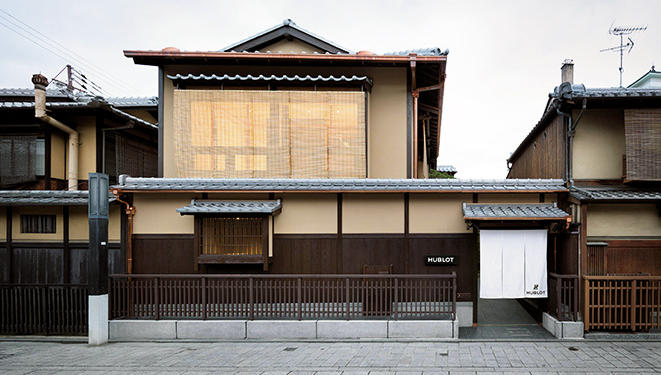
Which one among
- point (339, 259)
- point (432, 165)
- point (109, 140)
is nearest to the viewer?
point (339, 259)

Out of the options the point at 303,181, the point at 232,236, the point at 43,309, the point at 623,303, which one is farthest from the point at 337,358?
the point at 43,309

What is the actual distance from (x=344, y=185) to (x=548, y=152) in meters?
8.12

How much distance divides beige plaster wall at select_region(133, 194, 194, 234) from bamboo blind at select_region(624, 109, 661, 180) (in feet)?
45.7

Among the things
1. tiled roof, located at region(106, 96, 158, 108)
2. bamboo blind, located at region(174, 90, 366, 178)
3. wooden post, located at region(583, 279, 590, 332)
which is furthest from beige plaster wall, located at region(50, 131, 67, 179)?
wooden post, located at region(583, 279, 590, 332)

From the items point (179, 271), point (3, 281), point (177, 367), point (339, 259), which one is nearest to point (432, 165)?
point (339, 259)

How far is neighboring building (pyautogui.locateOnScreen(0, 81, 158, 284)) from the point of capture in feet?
35.3

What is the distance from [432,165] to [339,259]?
22.7 metres

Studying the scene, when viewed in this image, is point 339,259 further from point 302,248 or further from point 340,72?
point 340,72

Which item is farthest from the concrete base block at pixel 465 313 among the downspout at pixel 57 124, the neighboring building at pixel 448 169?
the neighboring building at pixel 448 169

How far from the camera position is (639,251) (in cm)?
988

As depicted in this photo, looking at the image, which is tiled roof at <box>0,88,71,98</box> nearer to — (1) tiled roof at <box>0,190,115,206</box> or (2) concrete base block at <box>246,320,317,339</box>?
(1) tiled roof at <box>0,190,115,206</box>

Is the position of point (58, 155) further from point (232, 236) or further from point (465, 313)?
point (465, 313)

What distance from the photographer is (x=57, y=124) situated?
40.2 feet

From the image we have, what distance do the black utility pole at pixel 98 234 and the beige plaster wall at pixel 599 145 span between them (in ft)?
48.0
